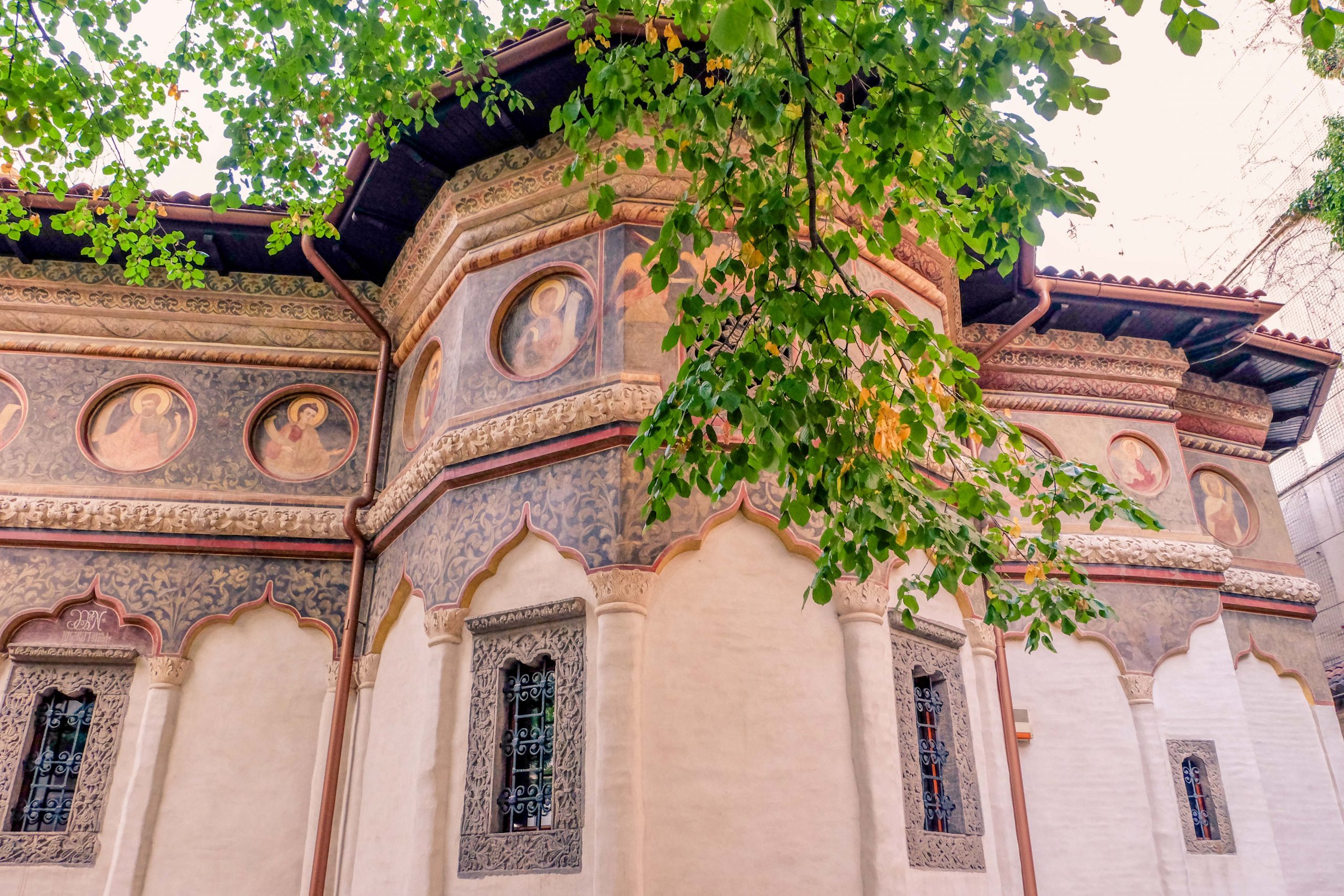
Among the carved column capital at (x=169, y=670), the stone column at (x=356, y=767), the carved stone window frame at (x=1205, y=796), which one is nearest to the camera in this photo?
the stone column at (x=356, y=767)

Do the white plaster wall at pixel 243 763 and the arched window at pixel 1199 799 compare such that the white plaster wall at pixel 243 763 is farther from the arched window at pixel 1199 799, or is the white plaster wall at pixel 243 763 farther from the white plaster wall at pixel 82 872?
the arched window at pixel 1199 799

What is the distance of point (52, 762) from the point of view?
25.0 ft

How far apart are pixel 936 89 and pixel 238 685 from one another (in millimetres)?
7076

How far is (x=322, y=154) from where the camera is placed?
698 centimetres

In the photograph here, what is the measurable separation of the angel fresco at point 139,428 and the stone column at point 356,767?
2.69m

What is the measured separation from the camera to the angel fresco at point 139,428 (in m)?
8.50

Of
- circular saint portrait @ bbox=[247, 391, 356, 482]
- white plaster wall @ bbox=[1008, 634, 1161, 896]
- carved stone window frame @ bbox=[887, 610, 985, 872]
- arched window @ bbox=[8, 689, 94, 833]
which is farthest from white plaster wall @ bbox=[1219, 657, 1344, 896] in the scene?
arched window @ bbox=[8, 689, 94, 833]

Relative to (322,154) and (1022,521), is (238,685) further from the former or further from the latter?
(1022,521)

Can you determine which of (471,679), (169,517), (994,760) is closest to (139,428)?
(169,517)

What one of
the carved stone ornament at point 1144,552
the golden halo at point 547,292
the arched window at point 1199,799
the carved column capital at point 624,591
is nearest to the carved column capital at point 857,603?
the carved column capital at point 624,591

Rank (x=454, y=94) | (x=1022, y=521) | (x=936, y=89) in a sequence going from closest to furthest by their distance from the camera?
(x=936, y=89), (x=454, y=94), (x=1022, y=521)

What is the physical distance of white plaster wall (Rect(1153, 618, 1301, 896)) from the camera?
27.8 feet

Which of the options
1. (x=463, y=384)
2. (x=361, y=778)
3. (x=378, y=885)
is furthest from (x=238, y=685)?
(x=463, y=384)

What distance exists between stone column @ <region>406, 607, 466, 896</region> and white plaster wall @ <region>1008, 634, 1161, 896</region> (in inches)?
200
